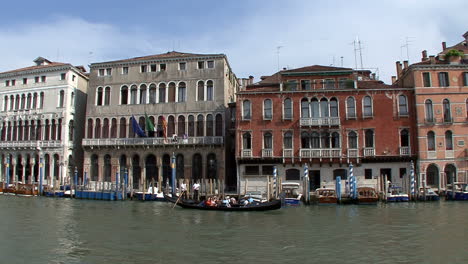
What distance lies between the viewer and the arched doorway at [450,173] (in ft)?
78.9

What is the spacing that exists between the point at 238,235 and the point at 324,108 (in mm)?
14701

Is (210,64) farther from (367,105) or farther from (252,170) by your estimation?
(367,105)

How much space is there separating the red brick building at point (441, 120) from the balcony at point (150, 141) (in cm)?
1296

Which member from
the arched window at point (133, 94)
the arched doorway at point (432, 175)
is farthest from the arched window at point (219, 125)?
the arched doorway at point (432, 175)

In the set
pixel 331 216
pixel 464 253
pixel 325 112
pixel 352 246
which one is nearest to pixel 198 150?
pixel 325 112

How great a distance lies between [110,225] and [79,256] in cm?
472

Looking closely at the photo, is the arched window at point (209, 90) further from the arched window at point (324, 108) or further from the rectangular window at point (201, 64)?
the arched window at point (324, 108)

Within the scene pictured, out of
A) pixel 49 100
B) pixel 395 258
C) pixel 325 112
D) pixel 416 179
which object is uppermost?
pixel 49 100

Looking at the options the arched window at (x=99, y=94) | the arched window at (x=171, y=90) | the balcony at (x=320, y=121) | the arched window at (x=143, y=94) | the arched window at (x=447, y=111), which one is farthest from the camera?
the arched window at (x=99, y=94)

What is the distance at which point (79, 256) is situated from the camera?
33.1ft

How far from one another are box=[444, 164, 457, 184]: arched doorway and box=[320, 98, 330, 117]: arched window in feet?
26.4

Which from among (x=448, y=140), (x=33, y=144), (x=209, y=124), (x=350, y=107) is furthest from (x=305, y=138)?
(x=33, y=144)

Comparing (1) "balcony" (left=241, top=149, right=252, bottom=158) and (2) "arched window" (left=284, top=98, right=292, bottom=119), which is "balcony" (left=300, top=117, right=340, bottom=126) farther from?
(1) "balcony" (left=241, top=149, right=252, bottom=158)

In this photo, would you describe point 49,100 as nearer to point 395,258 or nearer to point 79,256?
point 79,256
